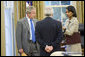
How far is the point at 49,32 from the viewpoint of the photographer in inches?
170

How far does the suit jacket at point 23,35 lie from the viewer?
4.63 m

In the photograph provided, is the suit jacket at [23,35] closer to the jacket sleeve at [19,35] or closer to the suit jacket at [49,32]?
the jacket sleeve at [19,35]

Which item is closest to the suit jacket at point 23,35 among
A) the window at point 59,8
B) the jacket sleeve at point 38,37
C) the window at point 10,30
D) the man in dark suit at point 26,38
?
the man in dark suit at point 26,38

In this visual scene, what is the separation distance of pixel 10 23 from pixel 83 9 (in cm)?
210

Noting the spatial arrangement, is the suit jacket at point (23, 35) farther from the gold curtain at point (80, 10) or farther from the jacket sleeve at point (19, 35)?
the gold curtain at point (80, 10)

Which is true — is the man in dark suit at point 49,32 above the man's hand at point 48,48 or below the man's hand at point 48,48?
above

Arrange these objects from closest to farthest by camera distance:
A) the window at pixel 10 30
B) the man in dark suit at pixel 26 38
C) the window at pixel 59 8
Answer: the man in dark suit at pixel 26 38, the window at pixel 10 30, the window at pixel 59 8

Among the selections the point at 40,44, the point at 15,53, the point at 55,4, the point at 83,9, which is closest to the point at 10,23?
the point at 15,53

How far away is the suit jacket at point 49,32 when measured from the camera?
432 centimetres

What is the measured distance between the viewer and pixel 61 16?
7727mm

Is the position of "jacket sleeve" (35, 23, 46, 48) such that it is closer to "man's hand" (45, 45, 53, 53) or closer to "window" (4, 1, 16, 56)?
"man's hand" (45, 45, 53, 53)

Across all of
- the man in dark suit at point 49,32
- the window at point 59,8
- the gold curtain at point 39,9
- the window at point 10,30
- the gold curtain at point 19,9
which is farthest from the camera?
the window at point 59,8

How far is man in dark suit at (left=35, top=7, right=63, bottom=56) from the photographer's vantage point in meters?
4.32

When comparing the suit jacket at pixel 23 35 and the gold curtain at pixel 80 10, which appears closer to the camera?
the suit jacket at pixel 23 35
